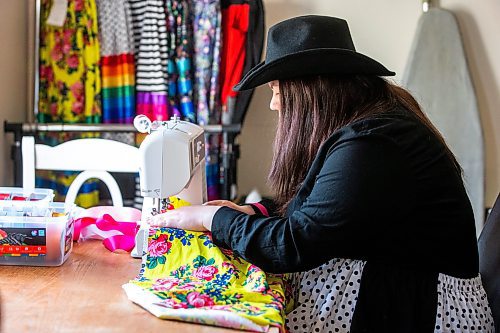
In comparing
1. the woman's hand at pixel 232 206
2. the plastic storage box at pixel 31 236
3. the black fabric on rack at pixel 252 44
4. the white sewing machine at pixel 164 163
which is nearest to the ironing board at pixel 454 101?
the black fabric on rack at pixel 252 44

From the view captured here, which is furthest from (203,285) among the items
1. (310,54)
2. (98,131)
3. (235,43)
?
(235,43)

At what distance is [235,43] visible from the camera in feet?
10.3

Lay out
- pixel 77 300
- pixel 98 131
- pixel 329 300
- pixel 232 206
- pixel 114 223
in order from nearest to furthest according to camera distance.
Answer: pixel 77 300
pixel 329 300
pixel 232 206
pixel 114 223
pixel 98 131

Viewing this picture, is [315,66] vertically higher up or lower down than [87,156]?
higher up

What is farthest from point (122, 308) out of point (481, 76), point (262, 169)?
point (481, 76)

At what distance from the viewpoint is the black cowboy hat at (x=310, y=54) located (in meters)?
1.48

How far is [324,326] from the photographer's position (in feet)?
4.65

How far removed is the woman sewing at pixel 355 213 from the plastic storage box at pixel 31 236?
0.21 m

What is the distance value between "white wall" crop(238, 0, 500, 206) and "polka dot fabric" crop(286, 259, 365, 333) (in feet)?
6.19

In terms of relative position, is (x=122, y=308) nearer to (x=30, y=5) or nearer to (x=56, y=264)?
(x=56, y=264)

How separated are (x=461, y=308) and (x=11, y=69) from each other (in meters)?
2.29

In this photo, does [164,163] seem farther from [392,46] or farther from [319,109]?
[392,46]

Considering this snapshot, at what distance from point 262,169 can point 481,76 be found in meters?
1.08

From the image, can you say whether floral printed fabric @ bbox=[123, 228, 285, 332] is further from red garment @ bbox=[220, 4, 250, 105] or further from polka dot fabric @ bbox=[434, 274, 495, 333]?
red garment @ bbox=[220, 4, 250, 105]
